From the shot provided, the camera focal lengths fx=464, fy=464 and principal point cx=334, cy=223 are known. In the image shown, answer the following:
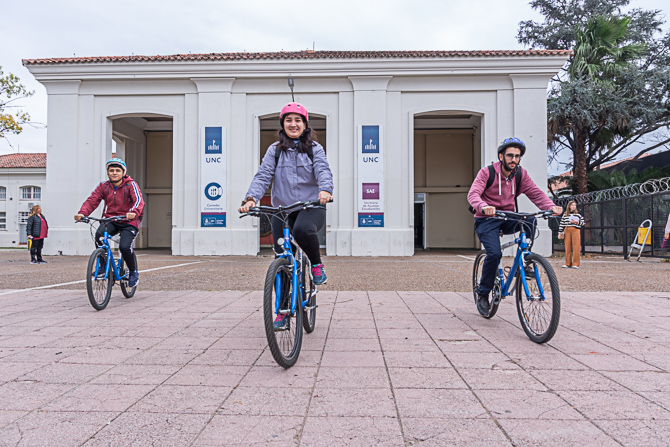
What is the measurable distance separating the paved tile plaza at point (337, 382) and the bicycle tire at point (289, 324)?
0.11 m

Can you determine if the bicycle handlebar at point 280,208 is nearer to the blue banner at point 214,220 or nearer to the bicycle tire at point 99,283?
the bicycle tire at point 99,283

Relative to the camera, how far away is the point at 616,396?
8.10 feet

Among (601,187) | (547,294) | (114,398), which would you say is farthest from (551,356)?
(601,187)

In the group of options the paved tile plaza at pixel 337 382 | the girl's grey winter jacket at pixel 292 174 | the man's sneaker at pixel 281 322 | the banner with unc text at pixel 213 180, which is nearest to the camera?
the paved tile plaza at pixel 337 382

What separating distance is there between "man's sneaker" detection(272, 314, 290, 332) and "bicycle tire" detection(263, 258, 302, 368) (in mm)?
29

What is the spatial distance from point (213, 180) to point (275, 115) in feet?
10.6

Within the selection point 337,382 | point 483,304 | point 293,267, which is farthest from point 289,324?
point 483,304

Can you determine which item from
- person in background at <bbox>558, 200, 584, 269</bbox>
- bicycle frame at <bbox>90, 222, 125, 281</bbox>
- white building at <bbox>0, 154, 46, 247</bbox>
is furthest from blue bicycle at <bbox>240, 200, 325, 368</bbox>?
white building at <bbox>0, 154, 46, 247</bbox>

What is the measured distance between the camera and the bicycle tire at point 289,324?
2730 mm

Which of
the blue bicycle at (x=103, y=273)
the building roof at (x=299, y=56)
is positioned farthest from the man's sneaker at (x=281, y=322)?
the building roof at (x=299, y=56)

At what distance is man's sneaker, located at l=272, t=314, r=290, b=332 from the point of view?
2839 mm

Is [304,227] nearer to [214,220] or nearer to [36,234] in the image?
[36,234]

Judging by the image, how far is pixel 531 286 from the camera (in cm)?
377

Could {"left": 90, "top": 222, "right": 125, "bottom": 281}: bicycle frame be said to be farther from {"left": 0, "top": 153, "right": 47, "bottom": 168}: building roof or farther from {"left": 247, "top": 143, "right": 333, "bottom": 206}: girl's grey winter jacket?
{"left": 0, "top": 153, "right": 47, "bottom": 168}: building roof
